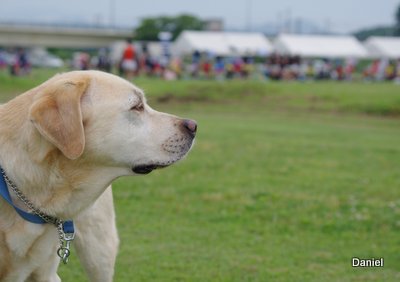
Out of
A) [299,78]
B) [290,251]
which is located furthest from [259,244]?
[299,78]

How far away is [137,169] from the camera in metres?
4.32

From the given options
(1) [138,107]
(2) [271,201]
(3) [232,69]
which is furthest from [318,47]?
(1) [138,107]

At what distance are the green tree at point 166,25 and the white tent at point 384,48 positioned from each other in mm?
44695

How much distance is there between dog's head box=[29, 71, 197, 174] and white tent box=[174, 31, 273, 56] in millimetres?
54129

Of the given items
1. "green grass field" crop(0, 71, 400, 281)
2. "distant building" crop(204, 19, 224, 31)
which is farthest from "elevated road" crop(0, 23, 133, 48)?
"green grass field" crop(0, 71, 400, 281)

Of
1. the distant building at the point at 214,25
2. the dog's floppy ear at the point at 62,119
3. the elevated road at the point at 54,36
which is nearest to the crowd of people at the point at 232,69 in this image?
the dog's floppy ear at the point at 62,119

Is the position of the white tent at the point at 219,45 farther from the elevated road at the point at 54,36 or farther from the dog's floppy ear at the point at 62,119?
the dog's floppy ear at the point at 62,119

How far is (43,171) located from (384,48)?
6888cm

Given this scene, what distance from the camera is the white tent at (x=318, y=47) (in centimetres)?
6216

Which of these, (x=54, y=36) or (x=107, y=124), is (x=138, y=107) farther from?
(x=54, y=36)

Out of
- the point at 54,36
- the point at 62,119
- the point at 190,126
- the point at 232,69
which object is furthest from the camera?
the point at 54,36

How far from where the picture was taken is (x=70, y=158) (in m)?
3.99

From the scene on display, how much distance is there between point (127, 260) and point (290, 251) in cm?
163

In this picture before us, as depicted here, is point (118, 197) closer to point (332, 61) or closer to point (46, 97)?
point (46, 97)
